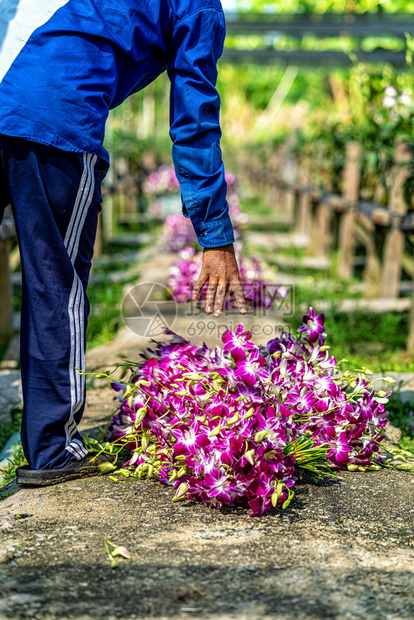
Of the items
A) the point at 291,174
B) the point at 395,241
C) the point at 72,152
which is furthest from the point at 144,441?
the point at 291,174

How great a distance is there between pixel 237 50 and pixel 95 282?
594cm

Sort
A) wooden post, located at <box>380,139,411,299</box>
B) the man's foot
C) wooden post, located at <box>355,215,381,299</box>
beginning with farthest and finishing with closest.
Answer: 1. wooden post, located at <box>355,215,381,299</box>
2. wooden post, located at <box>380,139,411,299</box>
3. the man's foot

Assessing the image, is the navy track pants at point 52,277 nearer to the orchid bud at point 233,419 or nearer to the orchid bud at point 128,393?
the orchid bud at point 128,393

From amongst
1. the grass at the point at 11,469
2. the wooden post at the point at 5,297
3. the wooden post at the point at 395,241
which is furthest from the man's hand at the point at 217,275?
the wooden post at the point at 395,241

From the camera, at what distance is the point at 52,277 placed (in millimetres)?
1914

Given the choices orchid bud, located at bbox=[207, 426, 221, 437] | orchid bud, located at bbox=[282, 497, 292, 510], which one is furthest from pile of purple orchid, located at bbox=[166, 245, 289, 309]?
orchid bud, located at bbox=[282, 497, 292, 510]

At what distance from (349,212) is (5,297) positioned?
129 inches

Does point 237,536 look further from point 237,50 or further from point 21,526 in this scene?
point 237,50

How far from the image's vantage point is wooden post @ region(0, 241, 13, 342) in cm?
407

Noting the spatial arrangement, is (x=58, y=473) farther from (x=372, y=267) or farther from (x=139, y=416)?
(x=372, y=267)

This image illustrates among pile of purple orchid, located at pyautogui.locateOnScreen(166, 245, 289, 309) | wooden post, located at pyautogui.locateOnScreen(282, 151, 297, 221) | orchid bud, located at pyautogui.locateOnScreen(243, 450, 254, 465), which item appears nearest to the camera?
orchid bud, located at pyautogui.locateOnScreen(243, 450, 254, 465)

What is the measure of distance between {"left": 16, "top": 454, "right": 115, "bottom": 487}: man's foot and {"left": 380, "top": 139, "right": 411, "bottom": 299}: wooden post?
9.88ft

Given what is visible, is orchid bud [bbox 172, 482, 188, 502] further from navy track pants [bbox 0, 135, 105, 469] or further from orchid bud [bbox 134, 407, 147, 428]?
navy track pants [bbox 0, 135, 105, 469]

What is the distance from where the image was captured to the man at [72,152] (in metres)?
1.82
